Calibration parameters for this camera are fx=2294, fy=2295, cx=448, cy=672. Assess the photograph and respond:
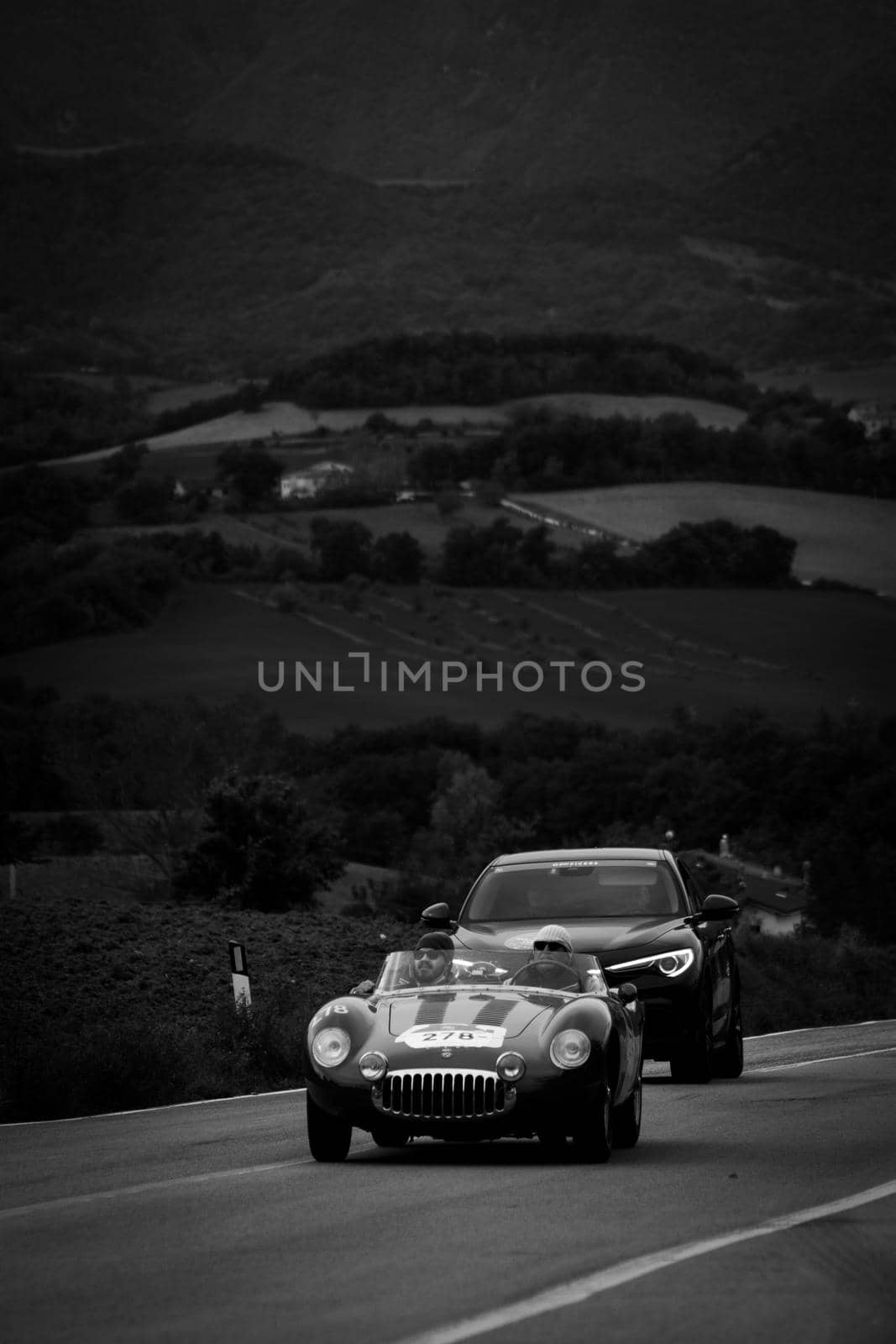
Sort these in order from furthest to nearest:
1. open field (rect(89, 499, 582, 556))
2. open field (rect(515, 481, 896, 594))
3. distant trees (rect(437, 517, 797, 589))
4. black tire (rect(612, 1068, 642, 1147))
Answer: open field (rect(89, 499, 582, 556)) < open field (rect(515, 481, 896, 594)) < distant trees (rect(437, 517, 797, 589)) < black tire (rect(612, 1068, 642, 1147))

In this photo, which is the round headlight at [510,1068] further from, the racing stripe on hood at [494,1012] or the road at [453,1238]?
the road at [453,1238]

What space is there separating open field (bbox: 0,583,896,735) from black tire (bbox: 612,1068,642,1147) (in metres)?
105

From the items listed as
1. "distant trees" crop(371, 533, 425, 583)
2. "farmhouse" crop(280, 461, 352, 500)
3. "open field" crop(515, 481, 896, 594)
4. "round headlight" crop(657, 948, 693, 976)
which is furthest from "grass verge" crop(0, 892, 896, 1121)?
"farmhouse" crop(280, 461, 352, 500)

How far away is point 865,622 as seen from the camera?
454ft

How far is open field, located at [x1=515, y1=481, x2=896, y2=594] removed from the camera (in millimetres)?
153750

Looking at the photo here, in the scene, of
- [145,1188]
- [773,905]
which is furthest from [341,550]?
[145,1188]

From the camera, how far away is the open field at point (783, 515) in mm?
153750

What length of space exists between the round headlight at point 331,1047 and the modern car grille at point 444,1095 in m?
0.29

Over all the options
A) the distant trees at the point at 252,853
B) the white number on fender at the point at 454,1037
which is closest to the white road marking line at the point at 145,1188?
the white number on fender at the point at 454,1037

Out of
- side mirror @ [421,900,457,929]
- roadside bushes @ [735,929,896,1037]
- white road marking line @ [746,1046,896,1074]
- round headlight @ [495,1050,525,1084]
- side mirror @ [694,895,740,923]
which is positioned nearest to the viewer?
round headlight @ [495,1050,525,1084]

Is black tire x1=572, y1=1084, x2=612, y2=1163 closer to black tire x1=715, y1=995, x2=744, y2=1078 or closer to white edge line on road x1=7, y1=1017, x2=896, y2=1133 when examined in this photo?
white edge line on road x1=7, y1=1017, x2=896, y2=1133

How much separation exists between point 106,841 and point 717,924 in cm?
7057

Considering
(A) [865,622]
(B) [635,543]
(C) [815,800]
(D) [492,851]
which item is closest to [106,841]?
(D) [492,851]
